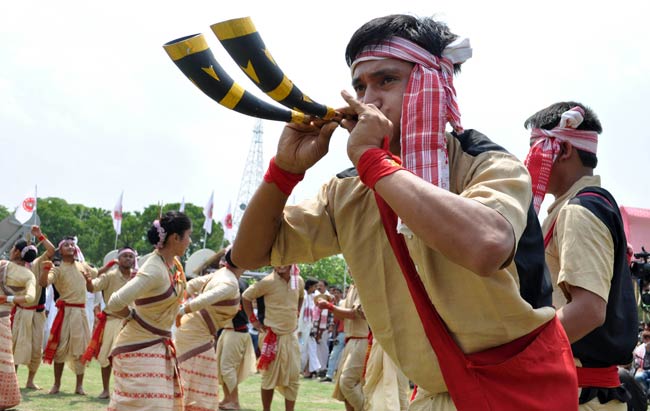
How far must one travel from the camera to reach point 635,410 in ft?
15.1

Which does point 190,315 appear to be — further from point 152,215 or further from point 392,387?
point 152,215

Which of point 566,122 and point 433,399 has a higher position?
point 566,122

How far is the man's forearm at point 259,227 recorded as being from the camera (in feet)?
9.20

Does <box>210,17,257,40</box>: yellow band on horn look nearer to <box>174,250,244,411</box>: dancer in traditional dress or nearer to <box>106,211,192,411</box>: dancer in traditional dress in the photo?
<box>106,211,192,411</box>: dancer in traditional dress

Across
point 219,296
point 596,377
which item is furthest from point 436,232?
point 219,296

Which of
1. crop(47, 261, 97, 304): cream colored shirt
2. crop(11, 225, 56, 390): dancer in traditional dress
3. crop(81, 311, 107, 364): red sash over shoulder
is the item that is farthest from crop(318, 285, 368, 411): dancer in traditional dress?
crop(11, 225, 56, 390): dancer in traditional dress

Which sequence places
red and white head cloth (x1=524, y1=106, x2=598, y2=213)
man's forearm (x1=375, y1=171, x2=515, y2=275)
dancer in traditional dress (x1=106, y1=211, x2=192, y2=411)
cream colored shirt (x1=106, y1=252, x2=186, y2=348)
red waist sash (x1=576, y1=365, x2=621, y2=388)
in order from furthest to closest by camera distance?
cream colored shirt (x1=106, y1=252, x2=186, y2=348)
dancer in traditional dress (x1=106, y1=211, x2=192, y2=411)
red and white head cloth (x1=524, y1=106, x2=598, y2=213)
red waist sash (x1=576, y1=365, x2=621, y2=388)
man's forearm (x1=375, y1=171, x2=515, y2=275)

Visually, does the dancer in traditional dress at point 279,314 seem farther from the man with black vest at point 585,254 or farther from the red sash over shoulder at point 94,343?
the man with black vest at point 585,254

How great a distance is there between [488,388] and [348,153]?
79 centimetres

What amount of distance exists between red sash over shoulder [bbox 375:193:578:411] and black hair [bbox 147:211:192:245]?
6.06m

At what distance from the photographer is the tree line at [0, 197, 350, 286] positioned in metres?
76.8

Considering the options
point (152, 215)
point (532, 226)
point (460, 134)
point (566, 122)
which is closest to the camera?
point (532, 226)

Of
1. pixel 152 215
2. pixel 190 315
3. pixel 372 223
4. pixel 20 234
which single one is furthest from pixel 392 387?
pixel 152 215

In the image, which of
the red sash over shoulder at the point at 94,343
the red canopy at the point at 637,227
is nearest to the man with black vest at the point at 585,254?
the red canopy at the point at 637,227
